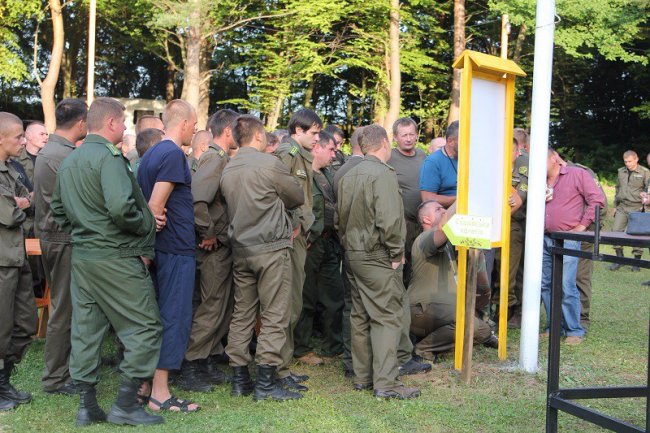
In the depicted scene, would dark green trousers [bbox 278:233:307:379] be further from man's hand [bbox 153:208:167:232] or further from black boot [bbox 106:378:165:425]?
black boot [bbox 106:378:165:425]

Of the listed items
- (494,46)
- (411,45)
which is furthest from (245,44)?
(494,46)

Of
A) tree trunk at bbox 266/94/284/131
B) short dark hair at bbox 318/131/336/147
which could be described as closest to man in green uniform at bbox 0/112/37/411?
short dark hair at bbox 318/131/336/147

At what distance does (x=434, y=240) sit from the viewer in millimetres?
6223

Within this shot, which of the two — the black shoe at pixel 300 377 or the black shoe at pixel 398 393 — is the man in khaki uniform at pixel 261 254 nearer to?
the black shoe at pixel 300 377

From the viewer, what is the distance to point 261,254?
5.46 m

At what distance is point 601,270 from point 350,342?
8222 millimetres

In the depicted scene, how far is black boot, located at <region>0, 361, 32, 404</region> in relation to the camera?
521 cm

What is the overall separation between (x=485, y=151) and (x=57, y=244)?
3.49 metres

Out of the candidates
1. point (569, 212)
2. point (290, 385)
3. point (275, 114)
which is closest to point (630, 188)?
point (569, 212)

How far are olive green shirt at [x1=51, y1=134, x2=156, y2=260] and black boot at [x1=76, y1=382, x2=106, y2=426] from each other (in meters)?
0.85

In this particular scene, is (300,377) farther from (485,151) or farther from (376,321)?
(485,151)

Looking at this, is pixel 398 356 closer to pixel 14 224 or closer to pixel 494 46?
pixel 14 224

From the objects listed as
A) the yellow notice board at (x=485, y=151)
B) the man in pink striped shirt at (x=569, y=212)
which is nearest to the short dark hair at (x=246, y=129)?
the yellow notice board at (x=485, y=151)

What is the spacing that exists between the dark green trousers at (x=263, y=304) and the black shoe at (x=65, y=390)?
1171 millimetres
